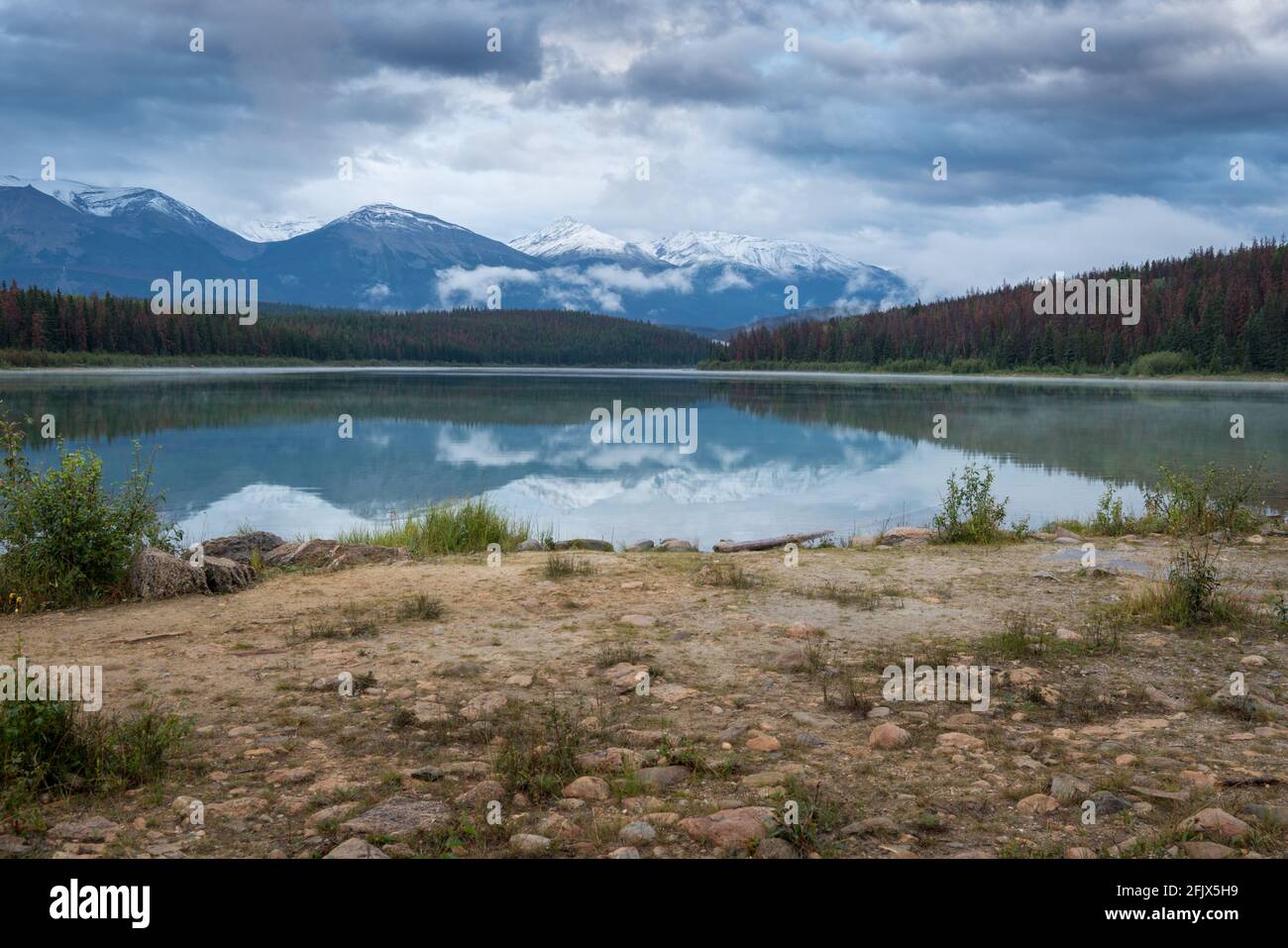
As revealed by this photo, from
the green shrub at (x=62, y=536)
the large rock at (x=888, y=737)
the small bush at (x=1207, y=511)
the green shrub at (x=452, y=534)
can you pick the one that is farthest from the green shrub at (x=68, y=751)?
the small bush at (x=1207, y=511)

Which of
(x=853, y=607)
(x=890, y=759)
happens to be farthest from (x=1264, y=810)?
(x=853, y=607)

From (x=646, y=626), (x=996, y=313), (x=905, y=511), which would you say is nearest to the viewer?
(x=646, y=626)

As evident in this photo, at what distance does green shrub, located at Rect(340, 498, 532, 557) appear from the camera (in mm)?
15148

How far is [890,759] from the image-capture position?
557cm

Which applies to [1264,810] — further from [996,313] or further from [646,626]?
[996,313]

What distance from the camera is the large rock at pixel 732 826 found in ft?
14.5

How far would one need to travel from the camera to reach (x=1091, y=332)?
131 m

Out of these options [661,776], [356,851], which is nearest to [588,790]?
[661,776]

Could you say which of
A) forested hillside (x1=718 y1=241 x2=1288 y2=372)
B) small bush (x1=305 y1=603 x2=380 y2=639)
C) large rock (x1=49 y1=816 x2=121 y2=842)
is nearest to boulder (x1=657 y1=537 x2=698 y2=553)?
small bush (x1=305 y1=603 x2=380 y2=639)

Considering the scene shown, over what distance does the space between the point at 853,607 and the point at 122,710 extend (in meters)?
6.82

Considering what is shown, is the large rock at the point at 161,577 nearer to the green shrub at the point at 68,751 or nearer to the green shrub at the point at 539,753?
the green shrub at the point at 68,751

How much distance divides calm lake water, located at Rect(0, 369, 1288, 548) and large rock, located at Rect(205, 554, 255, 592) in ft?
17.5

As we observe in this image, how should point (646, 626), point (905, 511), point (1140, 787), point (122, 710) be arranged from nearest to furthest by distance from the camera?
point (1140, 787) < point (122, 710) < point (646, 626) < point (905, 511)

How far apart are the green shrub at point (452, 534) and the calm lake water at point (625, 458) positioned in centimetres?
262
